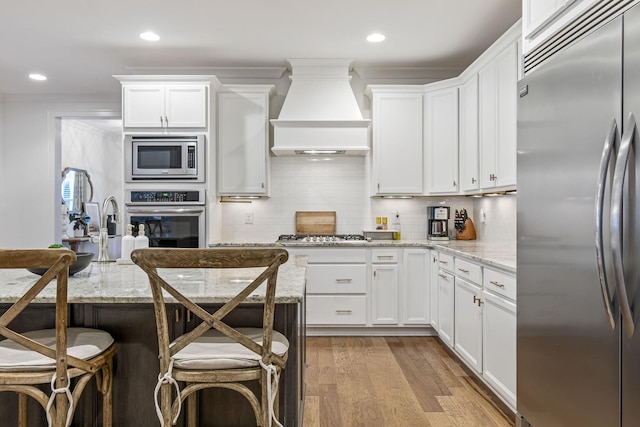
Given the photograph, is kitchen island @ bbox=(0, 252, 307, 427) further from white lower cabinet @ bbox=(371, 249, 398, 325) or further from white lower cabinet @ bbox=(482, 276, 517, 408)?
white lower cabinet @ bbox=(371, 249, 398, 325)

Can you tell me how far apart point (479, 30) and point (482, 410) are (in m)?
2.84

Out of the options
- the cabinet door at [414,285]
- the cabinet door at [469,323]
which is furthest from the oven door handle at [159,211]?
the cabinet door at [469,323]

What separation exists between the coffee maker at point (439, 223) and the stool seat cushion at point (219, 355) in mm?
2987

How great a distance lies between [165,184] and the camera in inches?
157

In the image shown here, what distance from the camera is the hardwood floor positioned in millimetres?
2451

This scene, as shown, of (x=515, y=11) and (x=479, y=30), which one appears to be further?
(x=479, y=30)

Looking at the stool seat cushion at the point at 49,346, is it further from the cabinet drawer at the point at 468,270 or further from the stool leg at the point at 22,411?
the cabinet drawer at the point at 468,270

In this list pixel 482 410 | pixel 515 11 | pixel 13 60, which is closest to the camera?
pixel 482 410

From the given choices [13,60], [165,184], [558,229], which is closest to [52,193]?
[13,60]

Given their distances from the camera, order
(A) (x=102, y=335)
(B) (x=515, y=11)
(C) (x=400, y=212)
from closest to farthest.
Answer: (A) (x=102, y=335), (B) (x=515, y=11), (C) (x=400, y=212)

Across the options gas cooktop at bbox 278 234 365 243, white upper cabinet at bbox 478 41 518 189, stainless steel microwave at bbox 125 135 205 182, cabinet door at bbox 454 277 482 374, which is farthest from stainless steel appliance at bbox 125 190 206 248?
white upper cabinet at bbox 478 41 518 189

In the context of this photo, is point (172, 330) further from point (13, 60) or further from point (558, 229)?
point (13, 60)

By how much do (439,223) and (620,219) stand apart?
3112 millimetres

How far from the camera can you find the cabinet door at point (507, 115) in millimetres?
2896
